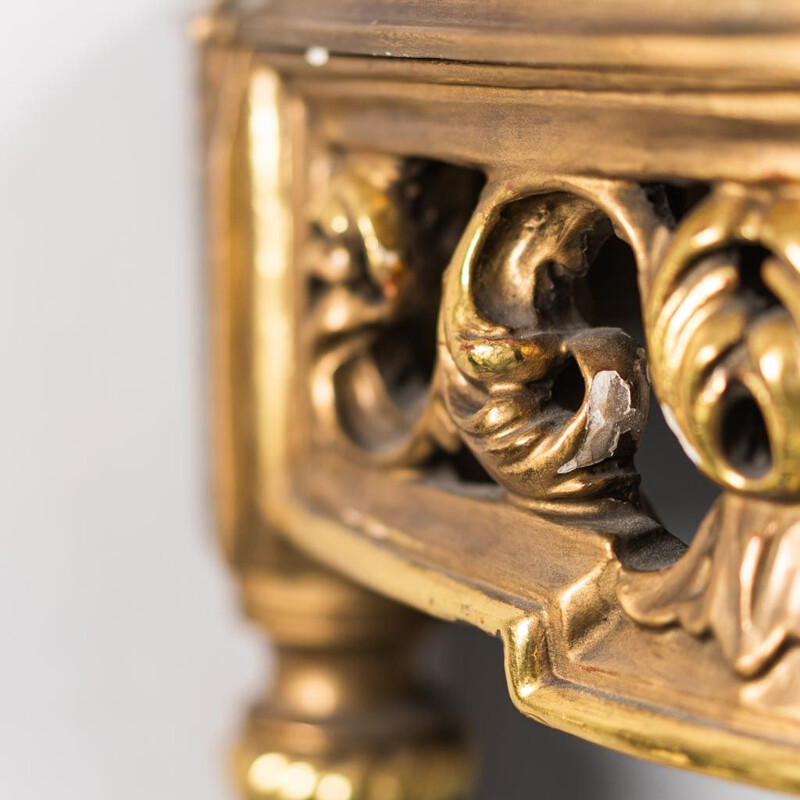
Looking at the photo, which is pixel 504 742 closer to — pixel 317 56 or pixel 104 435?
pixel 104 435

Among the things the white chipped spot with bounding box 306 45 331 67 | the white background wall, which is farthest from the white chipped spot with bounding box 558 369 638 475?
the white background wall

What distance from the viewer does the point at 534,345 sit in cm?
37

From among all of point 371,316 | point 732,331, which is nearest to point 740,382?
point 732,331

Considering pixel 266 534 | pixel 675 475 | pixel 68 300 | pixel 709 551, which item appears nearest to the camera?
pixel 709 551

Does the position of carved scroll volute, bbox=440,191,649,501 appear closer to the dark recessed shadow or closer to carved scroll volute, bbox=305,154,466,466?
carved scroll volute, bbox=305,154,466,466

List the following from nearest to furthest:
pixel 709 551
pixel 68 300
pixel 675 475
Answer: pixel 709 551 < pixel 675 475 < pixel 68 300

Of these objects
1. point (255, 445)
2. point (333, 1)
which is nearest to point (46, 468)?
point (255, 445)

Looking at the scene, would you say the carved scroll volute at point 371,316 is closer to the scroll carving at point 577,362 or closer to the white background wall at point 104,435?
the scroll carving at point 577,362

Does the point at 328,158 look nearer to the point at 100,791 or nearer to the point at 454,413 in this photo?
the point at 454,413

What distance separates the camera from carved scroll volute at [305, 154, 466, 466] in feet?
1.45

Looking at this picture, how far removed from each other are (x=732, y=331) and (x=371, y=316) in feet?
0.56

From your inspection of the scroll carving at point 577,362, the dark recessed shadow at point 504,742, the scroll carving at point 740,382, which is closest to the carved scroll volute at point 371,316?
the scroll carving at point 577,362

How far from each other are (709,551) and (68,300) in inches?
15.4

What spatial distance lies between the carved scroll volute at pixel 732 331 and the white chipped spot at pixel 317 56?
149mm
